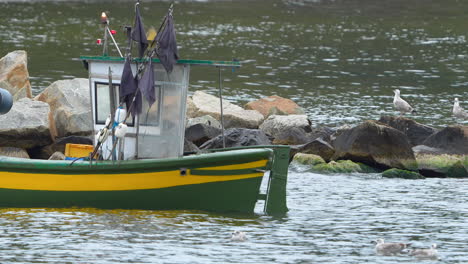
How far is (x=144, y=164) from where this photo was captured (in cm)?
2281

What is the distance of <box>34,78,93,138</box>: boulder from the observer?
3372 cm

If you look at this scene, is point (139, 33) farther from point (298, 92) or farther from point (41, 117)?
point (298, 92)

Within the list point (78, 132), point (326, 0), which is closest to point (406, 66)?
point (78, 132)

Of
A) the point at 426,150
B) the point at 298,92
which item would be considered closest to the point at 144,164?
the point at 426,150

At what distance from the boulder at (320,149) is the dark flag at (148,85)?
1004 centimetres

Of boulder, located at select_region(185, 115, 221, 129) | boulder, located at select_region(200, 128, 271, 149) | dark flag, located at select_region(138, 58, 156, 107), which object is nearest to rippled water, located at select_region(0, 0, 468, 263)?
boulder, located at select_region(200, 128, 271, 149)

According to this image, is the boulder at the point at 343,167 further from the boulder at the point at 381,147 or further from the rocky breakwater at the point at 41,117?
the rocky breakwater at the point at 41,117

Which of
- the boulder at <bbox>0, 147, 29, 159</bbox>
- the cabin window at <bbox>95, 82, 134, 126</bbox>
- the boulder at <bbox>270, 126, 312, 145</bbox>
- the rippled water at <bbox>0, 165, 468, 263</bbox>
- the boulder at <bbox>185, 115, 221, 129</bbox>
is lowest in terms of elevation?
the rippled water at <bbox>0, 165, 468, 263</bbox>

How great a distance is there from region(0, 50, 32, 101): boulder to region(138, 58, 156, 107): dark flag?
15.4 m

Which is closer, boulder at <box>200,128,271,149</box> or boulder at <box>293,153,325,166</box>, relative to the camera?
boulder at <box>293,153,325,166</box>

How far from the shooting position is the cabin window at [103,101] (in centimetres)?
2373

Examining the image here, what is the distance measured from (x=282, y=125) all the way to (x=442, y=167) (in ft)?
22.8

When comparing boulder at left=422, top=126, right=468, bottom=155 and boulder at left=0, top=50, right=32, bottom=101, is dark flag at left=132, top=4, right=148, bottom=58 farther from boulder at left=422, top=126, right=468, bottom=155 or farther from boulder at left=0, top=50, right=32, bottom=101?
boulder at left=0, top=50, right=32, bottom=101

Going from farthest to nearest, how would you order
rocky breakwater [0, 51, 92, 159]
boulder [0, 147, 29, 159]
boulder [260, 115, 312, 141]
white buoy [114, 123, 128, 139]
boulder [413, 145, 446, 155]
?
boulder [260, 115, 312, 141] < boulder [413, 145, 446, 155] < rocky breakwater [0, 51, 92, 159] < boulder [0, 147, 29, 159] < white buoy [114, 123, 128, 139]
